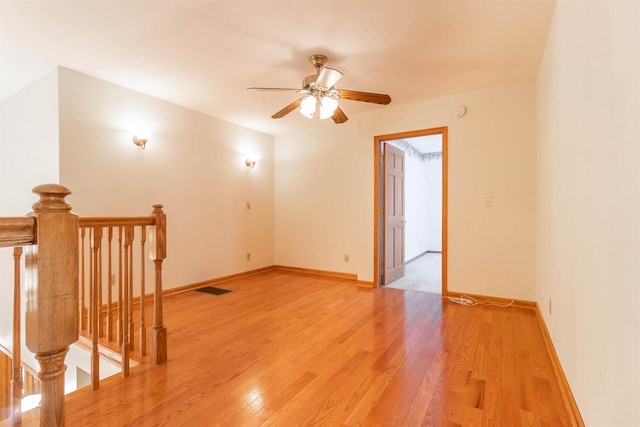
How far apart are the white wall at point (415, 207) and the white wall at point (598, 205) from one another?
4.16m

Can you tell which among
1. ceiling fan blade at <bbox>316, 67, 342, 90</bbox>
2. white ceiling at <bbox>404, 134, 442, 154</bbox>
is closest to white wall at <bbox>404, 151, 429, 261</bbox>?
white ceiling at <bbox>404, 134, 442, 154</bbox>

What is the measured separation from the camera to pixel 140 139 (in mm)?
3469

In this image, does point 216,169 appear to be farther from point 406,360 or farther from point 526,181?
point 526,181

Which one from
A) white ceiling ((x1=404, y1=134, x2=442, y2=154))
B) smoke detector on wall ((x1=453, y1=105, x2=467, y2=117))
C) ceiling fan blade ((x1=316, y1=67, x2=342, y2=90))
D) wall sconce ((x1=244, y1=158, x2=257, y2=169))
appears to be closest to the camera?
ceiling fan blade ((x1=316, y1=67, x2=342, y2=90))

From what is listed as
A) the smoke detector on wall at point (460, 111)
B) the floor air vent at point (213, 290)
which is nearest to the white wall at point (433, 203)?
the smoke detector on wall at point (460, 111)

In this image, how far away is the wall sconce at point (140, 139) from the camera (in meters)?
3.46

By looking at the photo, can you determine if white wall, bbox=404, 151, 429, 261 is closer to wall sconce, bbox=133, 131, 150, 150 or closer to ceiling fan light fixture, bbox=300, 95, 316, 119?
ceiling fan light fixture, bbox=300, 95, 316, 119

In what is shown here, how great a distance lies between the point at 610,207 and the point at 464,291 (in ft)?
9.06

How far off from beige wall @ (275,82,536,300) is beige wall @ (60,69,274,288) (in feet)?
4.67

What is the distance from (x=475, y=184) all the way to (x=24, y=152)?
16.5ft

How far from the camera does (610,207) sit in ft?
3.63

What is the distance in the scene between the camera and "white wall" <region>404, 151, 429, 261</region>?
6426mm

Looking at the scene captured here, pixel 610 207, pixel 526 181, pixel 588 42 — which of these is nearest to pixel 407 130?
pixel 526 181

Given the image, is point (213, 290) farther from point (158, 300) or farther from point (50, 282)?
point (50, 282)
